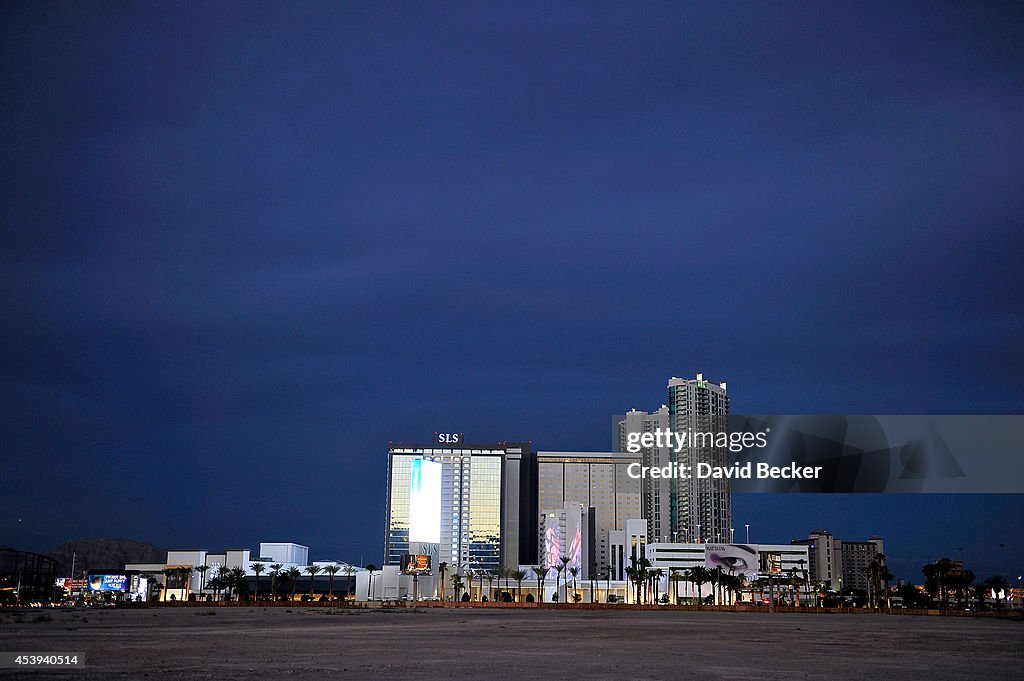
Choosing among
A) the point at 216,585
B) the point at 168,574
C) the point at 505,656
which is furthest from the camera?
the point at 168,574

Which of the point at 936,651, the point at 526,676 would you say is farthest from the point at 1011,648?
the point at 526,676

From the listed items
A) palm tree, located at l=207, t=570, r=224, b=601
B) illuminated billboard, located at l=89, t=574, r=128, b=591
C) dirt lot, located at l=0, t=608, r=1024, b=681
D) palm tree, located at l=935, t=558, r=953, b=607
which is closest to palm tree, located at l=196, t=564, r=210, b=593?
palm tree, located at l=207, t=570, r=224, b=601

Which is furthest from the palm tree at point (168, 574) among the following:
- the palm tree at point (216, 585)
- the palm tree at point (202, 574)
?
the palm tree at point (216, 585)

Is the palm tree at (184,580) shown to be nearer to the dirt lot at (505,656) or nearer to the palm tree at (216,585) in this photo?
the palm tree at (216,585)

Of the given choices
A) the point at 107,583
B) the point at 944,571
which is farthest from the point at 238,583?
the point at 944,571

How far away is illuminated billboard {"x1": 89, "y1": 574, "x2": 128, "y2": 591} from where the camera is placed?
153875mm

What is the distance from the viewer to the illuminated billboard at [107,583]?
153875mm

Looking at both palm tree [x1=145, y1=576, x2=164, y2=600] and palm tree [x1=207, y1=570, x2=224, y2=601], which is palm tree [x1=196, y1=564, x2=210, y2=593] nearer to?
palm tree [x1=207, y1=570, x2=224, y2=601]

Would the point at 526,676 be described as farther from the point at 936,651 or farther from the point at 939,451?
the point at 939,451

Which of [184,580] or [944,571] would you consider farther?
[184,580]

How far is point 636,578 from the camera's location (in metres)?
188

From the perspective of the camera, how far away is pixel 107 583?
154500mm

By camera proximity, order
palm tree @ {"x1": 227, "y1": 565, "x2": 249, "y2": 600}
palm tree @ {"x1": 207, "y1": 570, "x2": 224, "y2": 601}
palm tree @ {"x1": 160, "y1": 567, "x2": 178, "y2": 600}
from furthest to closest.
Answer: palm tree @ {"x1": 160, "y1": 567, "x2": 178, "y2": 600}, palm tree @ {"x1": 207, "y1": 570, "x2": 224, "y2": 601}, palm tree @ {"x1": 227, "y1": 565, "x2": 249, "y2": 600}

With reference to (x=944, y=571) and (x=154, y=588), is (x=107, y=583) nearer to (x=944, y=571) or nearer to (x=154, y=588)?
(x=154, y=588)
